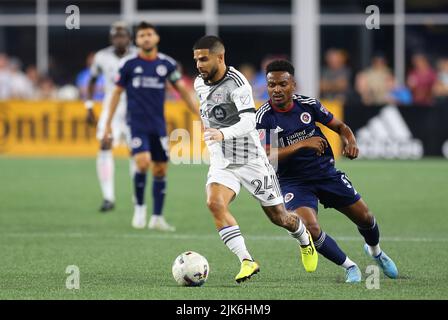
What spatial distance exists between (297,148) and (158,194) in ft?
13.6

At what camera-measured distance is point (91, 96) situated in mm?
14883

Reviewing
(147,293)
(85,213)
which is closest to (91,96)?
(85,213)

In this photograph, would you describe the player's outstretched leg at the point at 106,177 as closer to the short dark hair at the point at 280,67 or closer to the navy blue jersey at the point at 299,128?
the navy blue jersey at the point at 299,128

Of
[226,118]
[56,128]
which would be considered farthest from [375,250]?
[56,128]

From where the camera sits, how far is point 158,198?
42.4ft

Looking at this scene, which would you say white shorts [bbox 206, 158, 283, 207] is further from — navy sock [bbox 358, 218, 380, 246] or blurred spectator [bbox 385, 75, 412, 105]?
blurred spectator [bbox 385, 75, 412, 105]

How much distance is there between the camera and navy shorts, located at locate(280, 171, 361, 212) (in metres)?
9.10

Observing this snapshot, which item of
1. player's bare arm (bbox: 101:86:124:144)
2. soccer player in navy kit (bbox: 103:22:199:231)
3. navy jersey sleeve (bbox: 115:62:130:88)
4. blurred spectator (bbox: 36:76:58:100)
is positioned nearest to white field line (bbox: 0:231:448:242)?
soccer player in navy kit (bbox: 103:22:199:231)

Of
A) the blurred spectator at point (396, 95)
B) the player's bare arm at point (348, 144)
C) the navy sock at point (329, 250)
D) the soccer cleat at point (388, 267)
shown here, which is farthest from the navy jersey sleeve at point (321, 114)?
the blurred spectator at point (396, 95)

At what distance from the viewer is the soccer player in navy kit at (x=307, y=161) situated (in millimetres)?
9070

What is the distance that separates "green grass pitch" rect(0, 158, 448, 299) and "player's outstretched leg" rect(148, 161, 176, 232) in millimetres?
215

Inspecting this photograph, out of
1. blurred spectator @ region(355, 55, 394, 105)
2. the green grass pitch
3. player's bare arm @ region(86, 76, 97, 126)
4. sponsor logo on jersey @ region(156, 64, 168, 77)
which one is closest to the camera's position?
the green grass pitch

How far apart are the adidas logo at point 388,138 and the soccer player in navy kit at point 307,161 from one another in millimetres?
13588
